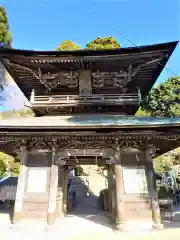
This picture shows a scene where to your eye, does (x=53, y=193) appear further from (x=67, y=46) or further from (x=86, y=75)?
(x=67, y=46)

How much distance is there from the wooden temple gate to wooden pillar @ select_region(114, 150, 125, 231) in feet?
0.12

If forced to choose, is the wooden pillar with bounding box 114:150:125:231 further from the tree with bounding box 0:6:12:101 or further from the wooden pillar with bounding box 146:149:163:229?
the tree with bounding box 0:6:12:101

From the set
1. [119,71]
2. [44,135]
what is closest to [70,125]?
[44,135]

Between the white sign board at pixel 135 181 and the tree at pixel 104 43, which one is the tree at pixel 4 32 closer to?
the tree at pixel 104 43

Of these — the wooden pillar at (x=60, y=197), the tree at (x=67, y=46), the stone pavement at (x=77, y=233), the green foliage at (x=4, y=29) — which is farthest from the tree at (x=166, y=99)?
the stone pavement at (x=77, y=233)

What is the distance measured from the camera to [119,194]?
7887 millimetres

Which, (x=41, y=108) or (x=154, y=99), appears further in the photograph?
(x=154, y=99)

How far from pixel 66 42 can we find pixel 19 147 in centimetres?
3594

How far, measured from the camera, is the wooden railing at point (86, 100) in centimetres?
1077

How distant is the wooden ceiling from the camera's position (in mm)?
10008

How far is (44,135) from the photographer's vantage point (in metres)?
7.99

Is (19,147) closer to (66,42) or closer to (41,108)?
(41,108)

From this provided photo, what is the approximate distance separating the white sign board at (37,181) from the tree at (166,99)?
22589 millimetres

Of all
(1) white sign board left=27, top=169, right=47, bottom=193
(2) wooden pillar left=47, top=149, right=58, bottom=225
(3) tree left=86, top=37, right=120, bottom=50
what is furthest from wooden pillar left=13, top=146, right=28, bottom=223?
(3) tree left=86, top=37, right=120, bottom=50
